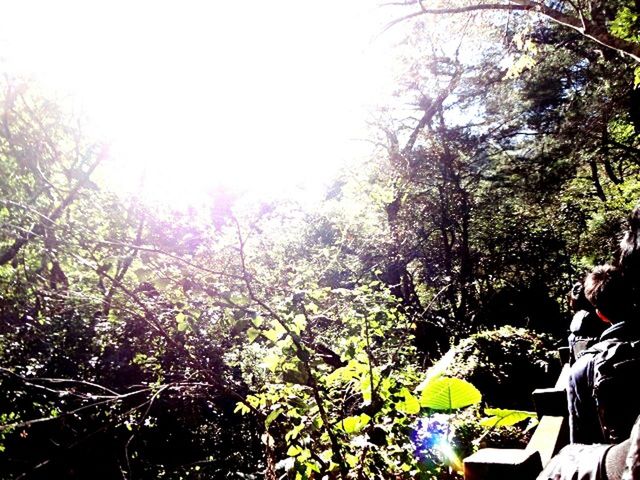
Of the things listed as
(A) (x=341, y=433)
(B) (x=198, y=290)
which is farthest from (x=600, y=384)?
(B) (x=198, y=290)

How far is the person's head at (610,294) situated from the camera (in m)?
1.88

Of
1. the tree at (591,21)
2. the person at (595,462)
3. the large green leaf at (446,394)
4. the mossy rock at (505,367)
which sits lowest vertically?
the mossy rock at (505,367)

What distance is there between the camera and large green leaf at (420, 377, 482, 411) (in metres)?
3.57

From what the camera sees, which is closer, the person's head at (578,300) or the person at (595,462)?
the person at (595,462)

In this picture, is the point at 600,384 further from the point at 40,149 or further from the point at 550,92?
the point at 550,92

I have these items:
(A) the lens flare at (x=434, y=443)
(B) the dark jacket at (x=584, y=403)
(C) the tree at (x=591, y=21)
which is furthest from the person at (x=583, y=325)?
(C) the tree at (x=591, y=21)

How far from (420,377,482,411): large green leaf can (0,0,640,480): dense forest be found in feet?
0.07

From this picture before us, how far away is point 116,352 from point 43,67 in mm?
5111

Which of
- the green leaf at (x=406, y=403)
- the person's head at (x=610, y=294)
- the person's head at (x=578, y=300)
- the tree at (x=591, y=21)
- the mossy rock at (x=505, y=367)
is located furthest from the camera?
the mossy rock at (x=505, y=367)

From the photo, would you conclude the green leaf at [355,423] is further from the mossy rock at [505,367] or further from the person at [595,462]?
the mossy rock at [505,367]

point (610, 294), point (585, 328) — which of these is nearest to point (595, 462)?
point (610, 294)

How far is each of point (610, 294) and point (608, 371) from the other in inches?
17.0

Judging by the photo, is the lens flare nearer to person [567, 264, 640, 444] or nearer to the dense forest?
the dense forest

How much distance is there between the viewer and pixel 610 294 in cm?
192
